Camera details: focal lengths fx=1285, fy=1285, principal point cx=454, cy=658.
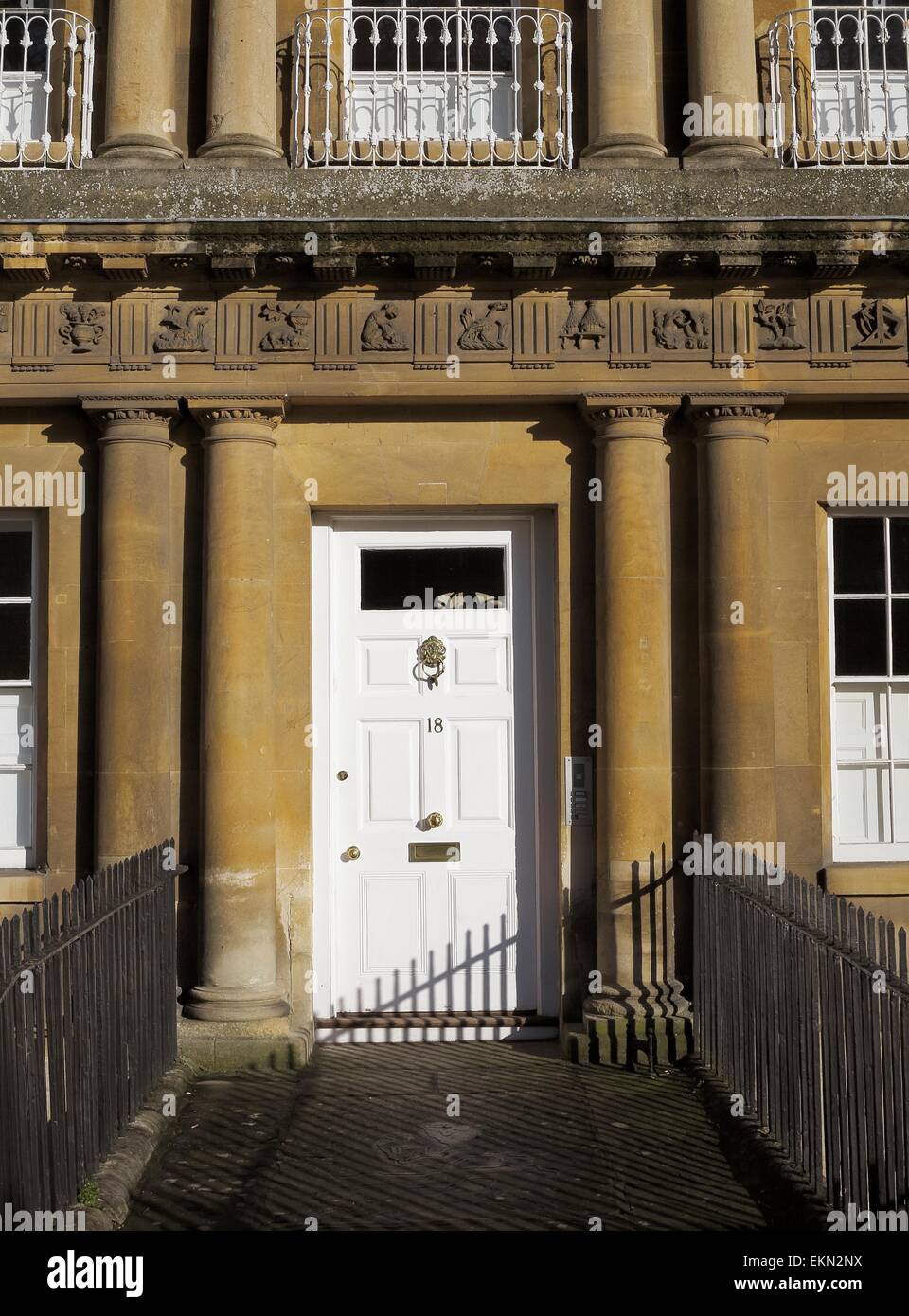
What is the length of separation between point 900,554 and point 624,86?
3.22m

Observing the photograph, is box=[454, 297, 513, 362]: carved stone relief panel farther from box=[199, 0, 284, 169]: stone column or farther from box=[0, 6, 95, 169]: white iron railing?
box=[0, 6, 95, 169]: white iron railing

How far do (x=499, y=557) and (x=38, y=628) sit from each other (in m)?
2.80

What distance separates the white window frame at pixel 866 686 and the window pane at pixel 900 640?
36 millimetres

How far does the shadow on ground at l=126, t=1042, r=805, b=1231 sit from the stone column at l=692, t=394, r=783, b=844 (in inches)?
60.4

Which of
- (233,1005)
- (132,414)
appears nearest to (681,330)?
(132,414)

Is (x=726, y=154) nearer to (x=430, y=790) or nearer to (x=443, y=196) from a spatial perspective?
(x=443, y=196)

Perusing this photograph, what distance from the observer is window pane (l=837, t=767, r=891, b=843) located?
766 cm

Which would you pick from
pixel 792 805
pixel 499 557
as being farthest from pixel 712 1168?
pixel 499 557

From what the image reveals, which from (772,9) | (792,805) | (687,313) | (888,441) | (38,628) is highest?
(772,9)

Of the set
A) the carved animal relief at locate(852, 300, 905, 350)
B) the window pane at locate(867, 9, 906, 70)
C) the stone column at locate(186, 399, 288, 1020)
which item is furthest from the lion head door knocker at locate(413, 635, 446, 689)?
the window pane at locate(867, 9, 906, 70)

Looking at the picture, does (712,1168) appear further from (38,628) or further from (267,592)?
(38,628)

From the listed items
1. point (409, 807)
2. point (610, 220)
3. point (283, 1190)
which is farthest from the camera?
point (409, 807)

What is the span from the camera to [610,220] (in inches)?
279

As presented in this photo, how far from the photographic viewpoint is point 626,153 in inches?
295
